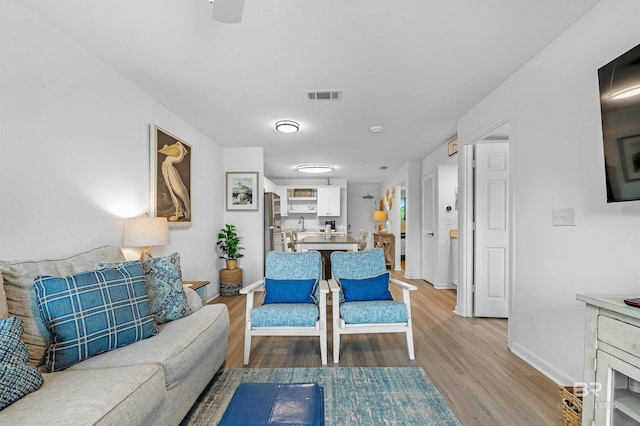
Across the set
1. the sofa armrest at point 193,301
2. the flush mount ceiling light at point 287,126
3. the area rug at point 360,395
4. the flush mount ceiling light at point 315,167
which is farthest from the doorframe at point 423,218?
the sofa armrest at point 193,301

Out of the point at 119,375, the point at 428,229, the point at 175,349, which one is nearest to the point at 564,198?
the point at 175,349

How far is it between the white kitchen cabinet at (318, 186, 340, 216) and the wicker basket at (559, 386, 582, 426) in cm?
662

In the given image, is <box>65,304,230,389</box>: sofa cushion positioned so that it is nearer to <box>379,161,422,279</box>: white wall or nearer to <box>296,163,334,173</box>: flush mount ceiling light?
<box>296,163,334,173</box>: flush mount ceiling light

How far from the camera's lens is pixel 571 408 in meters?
1.59

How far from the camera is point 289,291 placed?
8.62ft

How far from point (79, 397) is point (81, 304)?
0.50 metres

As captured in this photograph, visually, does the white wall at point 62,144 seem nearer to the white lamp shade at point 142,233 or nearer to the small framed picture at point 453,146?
the white lamp shade at point 142,233

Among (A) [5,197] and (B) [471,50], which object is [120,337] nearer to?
(A) [5,197]

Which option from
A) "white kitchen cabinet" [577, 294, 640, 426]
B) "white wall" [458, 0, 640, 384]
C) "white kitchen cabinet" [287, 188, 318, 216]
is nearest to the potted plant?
"white kitchen cabinet" [287, 188, 318, 216]

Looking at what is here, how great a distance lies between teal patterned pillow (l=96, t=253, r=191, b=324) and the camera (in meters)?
1.97

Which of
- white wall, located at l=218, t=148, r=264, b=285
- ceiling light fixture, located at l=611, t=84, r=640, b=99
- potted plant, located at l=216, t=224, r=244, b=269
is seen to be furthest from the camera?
white wall, located at l=218, t=148, r=264, b=285

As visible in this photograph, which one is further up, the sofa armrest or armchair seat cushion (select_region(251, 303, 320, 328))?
the sofa armrest

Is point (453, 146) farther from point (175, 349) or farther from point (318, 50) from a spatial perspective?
Answer: point (175, 349)

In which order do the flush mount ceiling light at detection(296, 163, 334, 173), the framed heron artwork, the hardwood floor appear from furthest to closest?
1. the flush mount ceiling light at detection(296, 163, 334, 173)
2. the framed heron artwork
3. the hardwood floor
